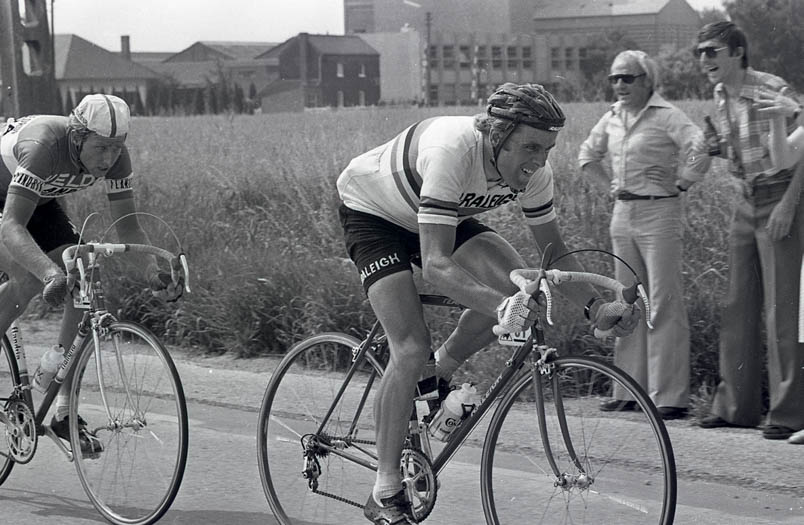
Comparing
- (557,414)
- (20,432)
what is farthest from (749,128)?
(20,432)

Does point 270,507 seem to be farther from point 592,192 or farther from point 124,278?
point 124,278

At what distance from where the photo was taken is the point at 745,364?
20.7ft

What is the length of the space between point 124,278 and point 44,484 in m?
4.15

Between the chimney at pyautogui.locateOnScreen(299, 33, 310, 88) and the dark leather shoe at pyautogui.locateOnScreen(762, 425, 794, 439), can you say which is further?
the chimney at pyautogui.locateOnScreen(299, 33, 310, 88)

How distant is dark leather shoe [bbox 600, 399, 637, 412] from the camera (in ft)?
12.8

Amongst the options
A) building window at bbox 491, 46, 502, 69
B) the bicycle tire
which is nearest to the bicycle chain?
the bicycle tire

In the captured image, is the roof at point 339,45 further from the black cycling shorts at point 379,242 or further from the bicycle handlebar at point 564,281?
the bicycle handlebar at point 564,281

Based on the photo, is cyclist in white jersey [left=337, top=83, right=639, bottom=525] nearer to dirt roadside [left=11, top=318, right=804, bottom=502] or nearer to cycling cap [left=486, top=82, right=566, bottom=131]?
cycling cap [left=486, top=82, right=566, bottom=131]

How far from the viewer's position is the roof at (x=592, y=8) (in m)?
10.9

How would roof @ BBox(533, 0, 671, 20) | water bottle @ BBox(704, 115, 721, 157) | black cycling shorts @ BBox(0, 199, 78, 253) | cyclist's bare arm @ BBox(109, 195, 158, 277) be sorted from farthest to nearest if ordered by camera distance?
roof @ BBox(533, 0, 671, 20)
water bottle @ BBox(704, 115, 721, 157)
black cycling shorts @ BBox(0, 199, 78, 253)
cyclist's bare arm @ BBox(109, 195, 158, 277)

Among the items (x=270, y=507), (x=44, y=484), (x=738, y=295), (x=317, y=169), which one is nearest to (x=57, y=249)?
(x=44, y=484)

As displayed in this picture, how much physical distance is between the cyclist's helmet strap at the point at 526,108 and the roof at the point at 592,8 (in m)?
6.92

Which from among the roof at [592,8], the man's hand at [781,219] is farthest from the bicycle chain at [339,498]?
the roof at [592,8]

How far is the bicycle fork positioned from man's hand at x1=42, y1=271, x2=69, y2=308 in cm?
202
